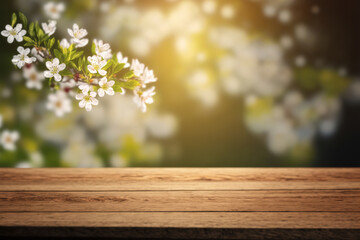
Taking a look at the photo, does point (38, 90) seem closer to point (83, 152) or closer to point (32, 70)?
point (32, 70)

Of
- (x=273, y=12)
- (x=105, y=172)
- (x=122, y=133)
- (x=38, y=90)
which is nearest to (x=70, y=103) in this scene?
(x=38, y=90)

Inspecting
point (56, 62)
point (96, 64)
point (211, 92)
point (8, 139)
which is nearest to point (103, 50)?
point (96, 64)

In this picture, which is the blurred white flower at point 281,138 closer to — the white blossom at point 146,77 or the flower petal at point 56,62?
the white blossom at point 146,77

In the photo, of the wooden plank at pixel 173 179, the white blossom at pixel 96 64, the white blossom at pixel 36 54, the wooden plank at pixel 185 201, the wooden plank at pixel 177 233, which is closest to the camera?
the wooden plank at pixel 177 233

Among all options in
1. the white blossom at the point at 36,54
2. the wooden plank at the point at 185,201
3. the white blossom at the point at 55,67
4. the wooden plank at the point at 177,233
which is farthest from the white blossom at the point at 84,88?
the wooden plank at the point at 177,233

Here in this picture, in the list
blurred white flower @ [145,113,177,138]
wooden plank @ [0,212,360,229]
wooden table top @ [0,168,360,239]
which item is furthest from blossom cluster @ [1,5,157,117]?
wooden plank @ [0,212,360,229]

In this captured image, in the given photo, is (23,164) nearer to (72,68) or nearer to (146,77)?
(72,68)
